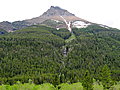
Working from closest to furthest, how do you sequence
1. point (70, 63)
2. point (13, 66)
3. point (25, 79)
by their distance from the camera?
1. point (25, 79)
2. point (13, 66)
3. point (70, 63)

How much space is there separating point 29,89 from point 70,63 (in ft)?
318

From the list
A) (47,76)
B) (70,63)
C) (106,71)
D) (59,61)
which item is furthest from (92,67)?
(106,71)

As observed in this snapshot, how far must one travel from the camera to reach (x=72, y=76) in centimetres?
15762

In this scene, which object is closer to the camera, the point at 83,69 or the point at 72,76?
the point at 72,76

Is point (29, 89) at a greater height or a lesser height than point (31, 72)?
greater

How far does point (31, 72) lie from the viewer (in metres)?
166

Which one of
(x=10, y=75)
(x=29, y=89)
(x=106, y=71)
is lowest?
(x=10, y=75)

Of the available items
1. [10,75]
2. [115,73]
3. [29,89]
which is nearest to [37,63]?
[10,75]

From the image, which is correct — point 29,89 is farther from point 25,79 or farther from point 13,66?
point 13,66

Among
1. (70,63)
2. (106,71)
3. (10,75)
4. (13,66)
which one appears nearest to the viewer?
(106,71)

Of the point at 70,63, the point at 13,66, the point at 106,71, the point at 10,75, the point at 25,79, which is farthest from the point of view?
the point at 70,63

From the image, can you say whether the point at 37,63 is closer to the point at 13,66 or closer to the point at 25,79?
the point at 13,66

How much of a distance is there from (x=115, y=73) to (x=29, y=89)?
3723 inches

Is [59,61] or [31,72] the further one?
[59,61]
